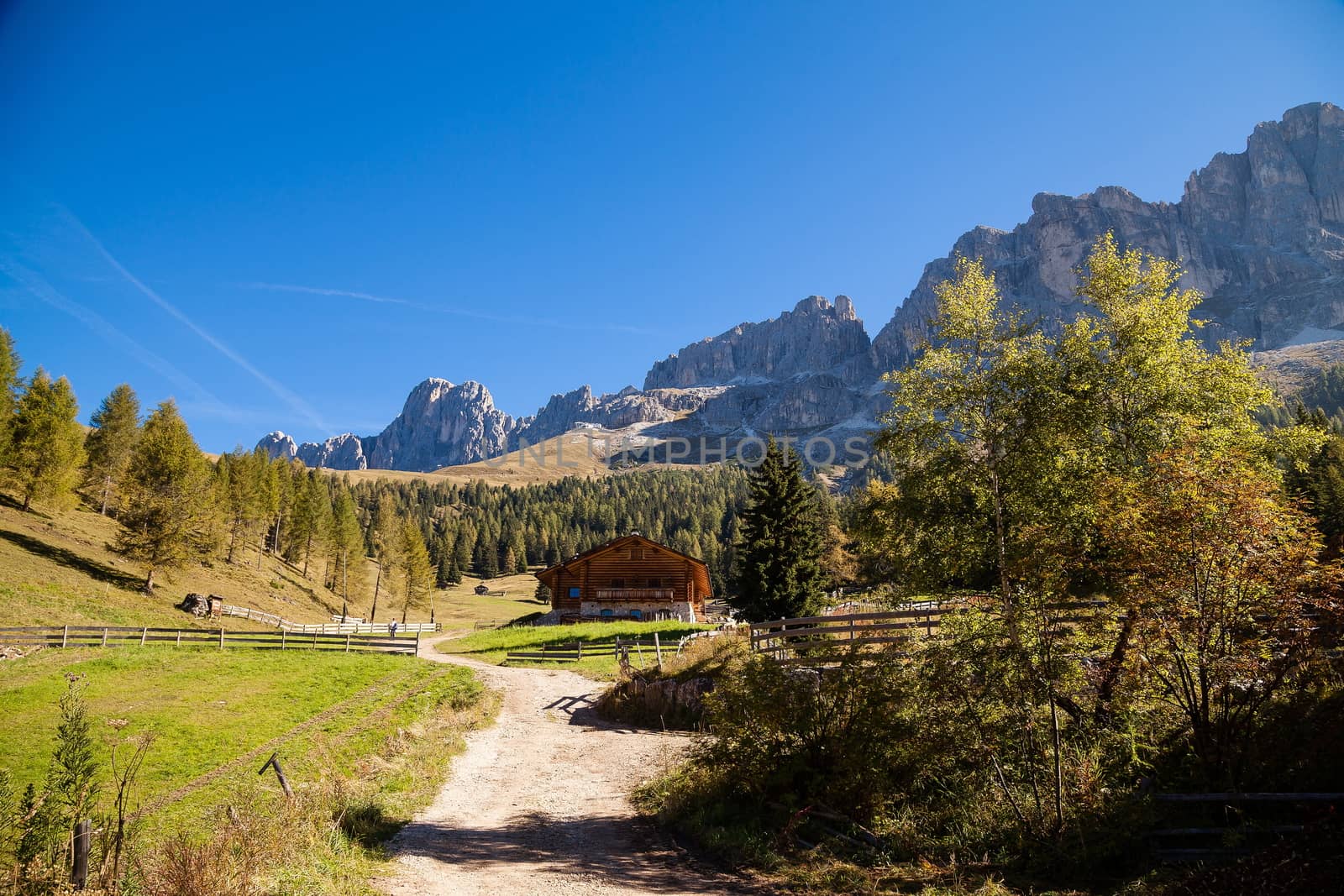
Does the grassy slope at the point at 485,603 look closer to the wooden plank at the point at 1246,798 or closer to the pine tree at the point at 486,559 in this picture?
the pine tree at the point at 486,559

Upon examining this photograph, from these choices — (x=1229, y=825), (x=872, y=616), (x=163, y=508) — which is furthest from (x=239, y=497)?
(x=1229, y=825)

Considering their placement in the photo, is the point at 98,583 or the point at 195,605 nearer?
the point at 98,583

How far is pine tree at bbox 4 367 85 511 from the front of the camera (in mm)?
46938

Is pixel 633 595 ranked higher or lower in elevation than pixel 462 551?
lower

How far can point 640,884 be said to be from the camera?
379 inches

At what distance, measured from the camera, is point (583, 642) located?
3900cm

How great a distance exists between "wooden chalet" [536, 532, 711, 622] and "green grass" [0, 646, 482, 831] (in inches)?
929

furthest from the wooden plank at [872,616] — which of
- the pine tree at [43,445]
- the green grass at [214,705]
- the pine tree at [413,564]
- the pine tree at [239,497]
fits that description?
the pine tree at [239,497]

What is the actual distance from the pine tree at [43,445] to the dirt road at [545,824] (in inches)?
1886

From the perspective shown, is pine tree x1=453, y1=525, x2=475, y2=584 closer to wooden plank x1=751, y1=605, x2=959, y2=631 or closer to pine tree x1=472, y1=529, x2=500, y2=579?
pine tree x1=472, y1=529, x2=500, y2=579

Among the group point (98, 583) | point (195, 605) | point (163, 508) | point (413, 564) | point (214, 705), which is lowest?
point (214, 705)

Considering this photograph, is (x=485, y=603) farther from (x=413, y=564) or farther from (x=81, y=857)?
(x=81, y=857)

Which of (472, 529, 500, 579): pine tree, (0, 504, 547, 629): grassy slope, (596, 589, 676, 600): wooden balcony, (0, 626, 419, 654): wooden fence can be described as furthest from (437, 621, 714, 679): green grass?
(472, 529, 500, 579): pine tree

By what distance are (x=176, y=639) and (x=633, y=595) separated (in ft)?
102
